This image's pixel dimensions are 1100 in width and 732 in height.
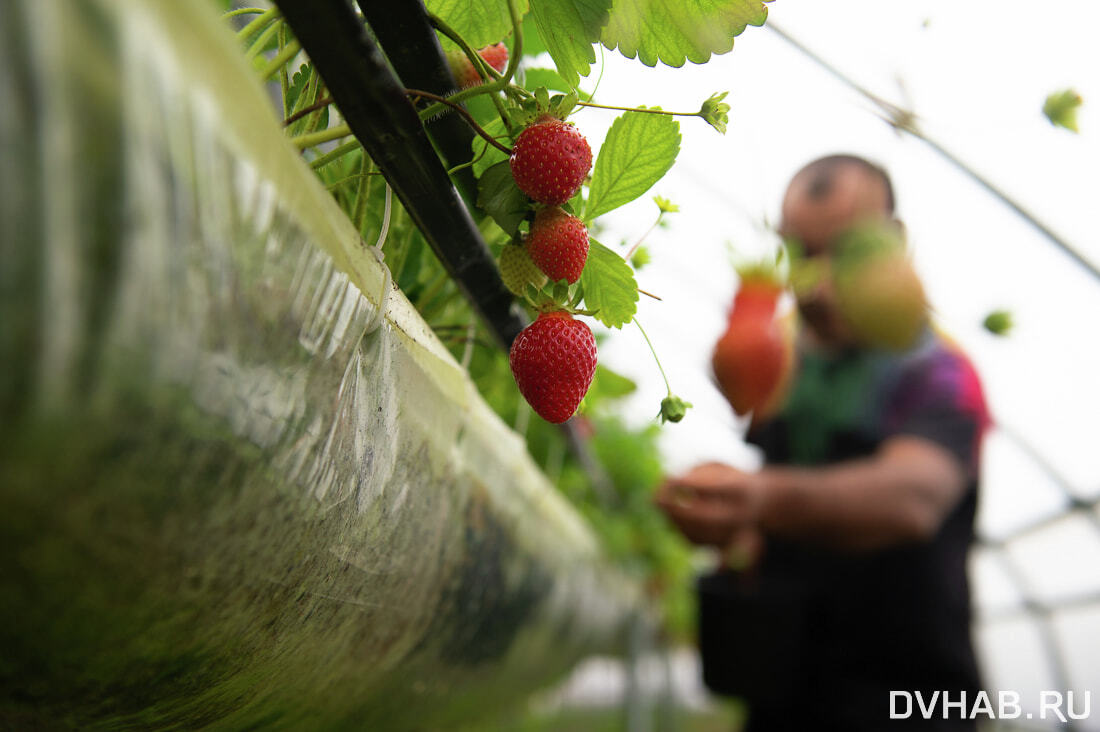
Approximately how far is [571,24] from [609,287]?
13 centimetres

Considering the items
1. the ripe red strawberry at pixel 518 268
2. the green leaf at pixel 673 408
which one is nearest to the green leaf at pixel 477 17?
the ripe red strawberry at pixel 518 268

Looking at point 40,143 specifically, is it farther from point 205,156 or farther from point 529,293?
point 529,293

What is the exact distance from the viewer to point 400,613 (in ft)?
1.51

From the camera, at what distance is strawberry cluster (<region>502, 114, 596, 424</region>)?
1.04ft

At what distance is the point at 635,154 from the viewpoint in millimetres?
375

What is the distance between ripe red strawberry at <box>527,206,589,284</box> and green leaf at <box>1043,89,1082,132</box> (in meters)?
0.38

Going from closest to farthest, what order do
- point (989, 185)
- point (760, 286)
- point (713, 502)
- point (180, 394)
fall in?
point (180, 394), point (760, 286), point (989, 185), point (713, 502)

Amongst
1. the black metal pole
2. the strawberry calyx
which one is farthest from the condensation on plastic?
the strawberry calyx

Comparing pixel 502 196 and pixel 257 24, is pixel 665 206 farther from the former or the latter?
pixel 257 24

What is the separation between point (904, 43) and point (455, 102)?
726 mm

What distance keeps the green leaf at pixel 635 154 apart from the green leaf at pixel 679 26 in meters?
0.03

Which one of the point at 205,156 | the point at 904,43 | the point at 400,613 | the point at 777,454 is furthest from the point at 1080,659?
the point at 205,156

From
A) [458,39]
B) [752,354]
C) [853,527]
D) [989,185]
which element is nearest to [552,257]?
[458,39]

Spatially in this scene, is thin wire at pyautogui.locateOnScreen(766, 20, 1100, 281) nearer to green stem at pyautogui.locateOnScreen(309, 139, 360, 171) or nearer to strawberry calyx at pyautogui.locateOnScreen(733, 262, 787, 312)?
strawberry calyx at pyautogui.locateOnScreen(733, 262, 787, 312)
